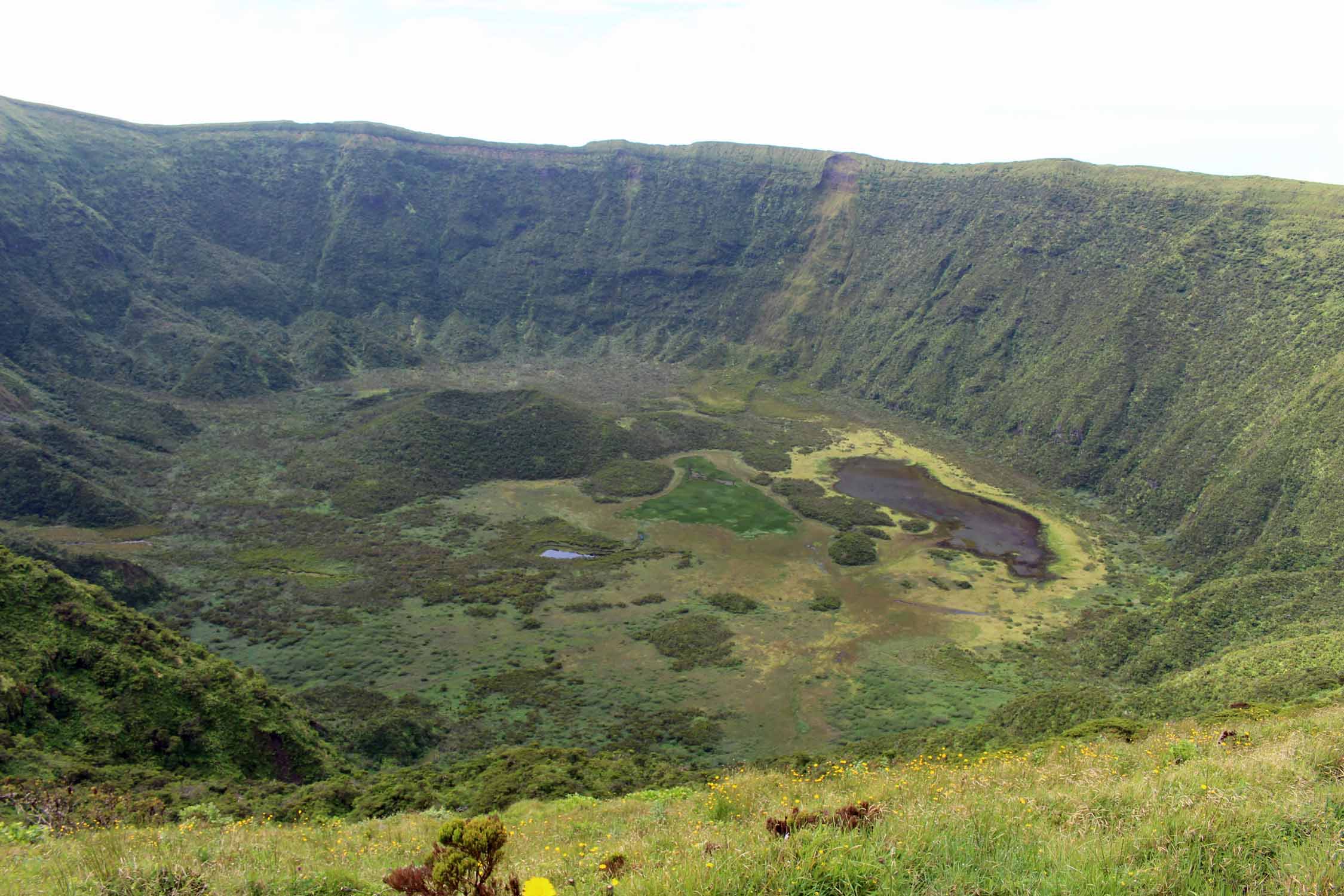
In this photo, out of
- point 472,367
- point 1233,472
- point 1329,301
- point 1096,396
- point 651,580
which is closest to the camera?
point 651,580

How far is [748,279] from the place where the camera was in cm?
13362

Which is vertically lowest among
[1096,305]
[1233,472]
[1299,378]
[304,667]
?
[304,667]

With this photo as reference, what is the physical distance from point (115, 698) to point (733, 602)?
35.2 m

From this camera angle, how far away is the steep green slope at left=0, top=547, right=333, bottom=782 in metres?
25.1

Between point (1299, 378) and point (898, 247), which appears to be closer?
point (1299, 378)

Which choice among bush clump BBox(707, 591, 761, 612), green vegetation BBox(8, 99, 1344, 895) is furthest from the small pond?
bush clump BBox(707, 591, 761, 612)

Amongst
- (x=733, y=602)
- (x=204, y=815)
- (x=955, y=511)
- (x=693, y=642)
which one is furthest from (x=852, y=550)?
(x=204, y=815)

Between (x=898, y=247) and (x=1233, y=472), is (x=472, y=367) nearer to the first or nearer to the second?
(x=898, y=247)

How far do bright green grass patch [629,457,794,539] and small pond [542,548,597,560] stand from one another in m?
8.53

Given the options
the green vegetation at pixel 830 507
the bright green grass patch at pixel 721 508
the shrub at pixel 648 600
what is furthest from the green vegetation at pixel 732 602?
the green vegetation at pixel 830 507

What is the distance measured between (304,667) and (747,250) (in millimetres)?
110833

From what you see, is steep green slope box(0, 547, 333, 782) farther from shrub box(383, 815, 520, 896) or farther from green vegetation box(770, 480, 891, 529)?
green vegetation box(770, 480, 891, 529)

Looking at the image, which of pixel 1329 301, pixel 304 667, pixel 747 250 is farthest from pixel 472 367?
pixel 1329 301

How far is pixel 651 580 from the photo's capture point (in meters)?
56.2
